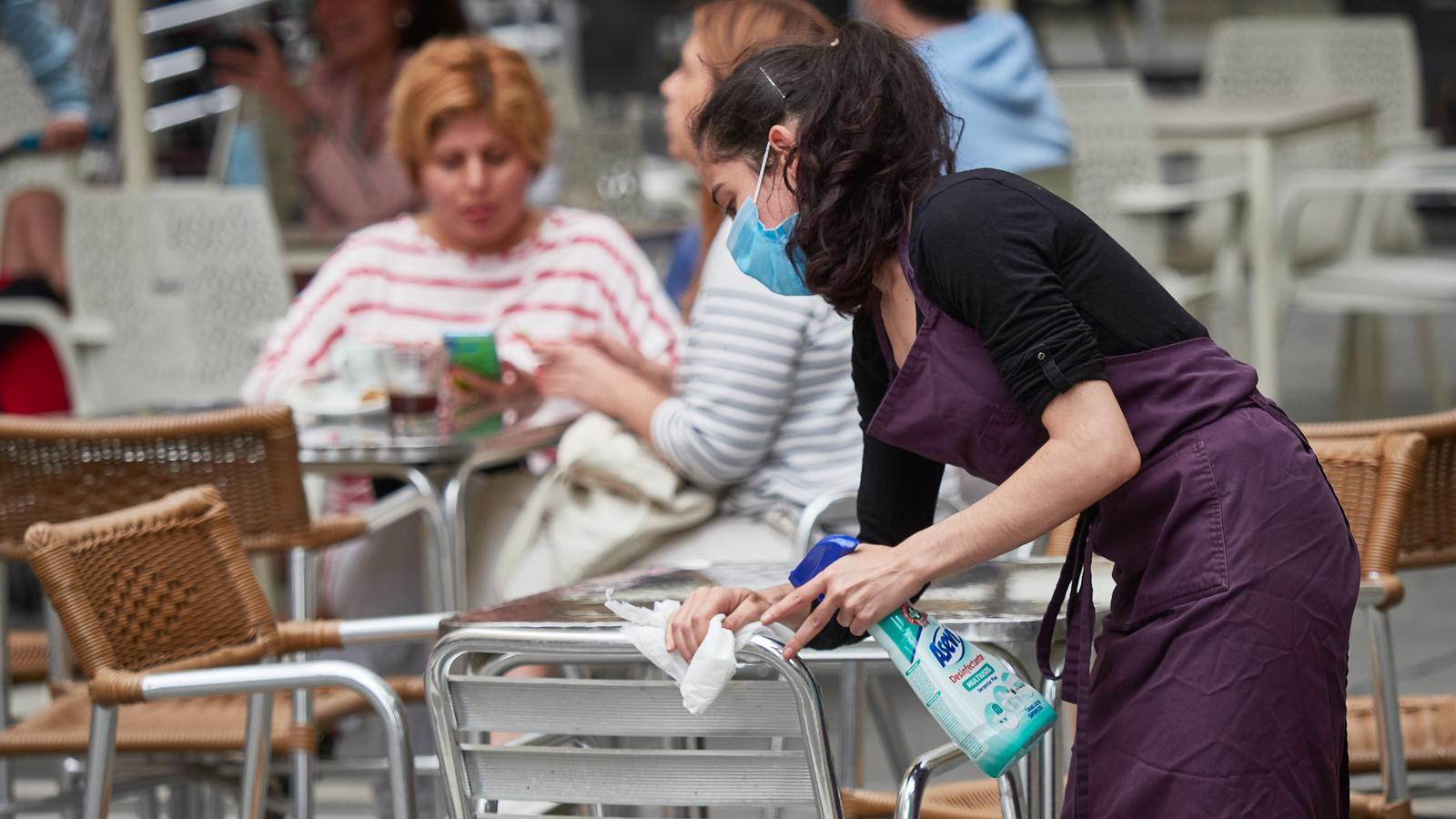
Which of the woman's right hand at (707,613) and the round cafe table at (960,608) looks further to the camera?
the round cafe table at (960,608)

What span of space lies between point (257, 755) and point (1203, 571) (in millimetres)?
1216

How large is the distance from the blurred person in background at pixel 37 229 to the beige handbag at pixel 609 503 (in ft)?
8.14

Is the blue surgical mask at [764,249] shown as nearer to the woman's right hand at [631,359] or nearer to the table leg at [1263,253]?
the woman's right hand at [631,359]

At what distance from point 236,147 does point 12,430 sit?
334 cm

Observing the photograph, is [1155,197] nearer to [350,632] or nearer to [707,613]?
[350,632]

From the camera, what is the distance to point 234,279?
478 centimetres

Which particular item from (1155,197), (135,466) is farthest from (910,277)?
(1155,197)

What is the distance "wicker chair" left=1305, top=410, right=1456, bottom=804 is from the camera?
225 centimetres

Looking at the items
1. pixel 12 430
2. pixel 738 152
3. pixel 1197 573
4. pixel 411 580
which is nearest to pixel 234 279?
pixel 411 580

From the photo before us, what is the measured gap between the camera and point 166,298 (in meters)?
4.83

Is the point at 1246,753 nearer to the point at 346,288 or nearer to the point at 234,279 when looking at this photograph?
the point at 346,288

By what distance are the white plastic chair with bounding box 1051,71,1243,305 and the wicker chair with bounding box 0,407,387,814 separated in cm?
283

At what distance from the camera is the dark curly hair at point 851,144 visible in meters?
1.59

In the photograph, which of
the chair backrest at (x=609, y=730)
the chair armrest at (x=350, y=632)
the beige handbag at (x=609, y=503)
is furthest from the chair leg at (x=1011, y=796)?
the beige handbag at (x=609, y=503)
